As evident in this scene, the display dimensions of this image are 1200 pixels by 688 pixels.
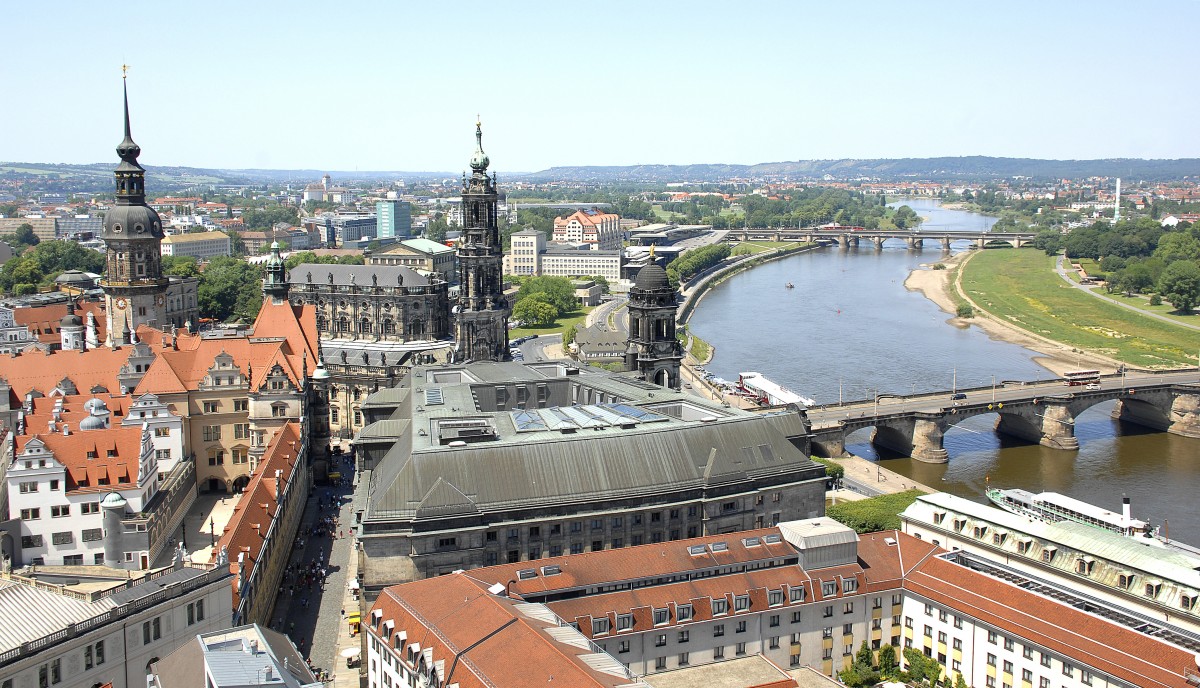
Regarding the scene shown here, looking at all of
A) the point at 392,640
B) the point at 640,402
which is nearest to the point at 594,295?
the point at 640,402

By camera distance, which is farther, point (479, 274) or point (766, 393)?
point (766, 393)

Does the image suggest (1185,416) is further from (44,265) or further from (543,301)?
(44,265)

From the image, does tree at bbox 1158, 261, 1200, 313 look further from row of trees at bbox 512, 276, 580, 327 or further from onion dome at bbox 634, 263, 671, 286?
onion dome at bbox 634, 263, 671, 286

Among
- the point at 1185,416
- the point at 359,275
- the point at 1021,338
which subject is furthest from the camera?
the point at 1021,338

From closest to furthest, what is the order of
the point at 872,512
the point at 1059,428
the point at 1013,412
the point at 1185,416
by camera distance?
the point at 872,512 → the point at 1059,428 → the point at 1013,412 → the point at 1185,416

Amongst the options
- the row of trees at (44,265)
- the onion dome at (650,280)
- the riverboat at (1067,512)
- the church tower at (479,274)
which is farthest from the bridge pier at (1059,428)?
the row of trees at (44,265)

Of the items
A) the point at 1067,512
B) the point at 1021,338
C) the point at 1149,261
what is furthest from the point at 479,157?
the point at 1149,261

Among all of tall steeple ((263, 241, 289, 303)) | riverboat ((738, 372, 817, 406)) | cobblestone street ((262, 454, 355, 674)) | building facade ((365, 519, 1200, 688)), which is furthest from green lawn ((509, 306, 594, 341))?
building facade ((365, 519, 1200, 688))
